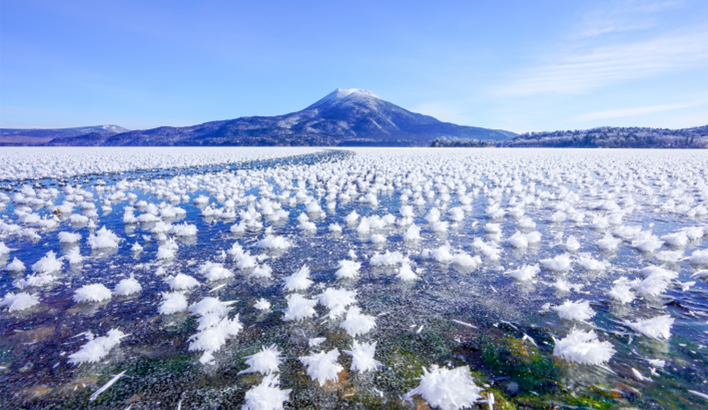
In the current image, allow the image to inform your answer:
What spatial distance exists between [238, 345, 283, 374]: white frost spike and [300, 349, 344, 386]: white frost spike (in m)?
0.36

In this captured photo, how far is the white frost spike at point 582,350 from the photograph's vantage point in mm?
4297

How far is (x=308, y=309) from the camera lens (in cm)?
557

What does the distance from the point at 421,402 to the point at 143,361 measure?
3737 millimetres

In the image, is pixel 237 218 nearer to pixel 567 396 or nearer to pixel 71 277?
pixel 71 277

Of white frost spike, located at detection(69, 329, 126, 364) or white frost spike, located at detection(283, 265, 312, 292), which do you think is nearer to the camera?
white frost spike, located at detection(69, 329, 126, 364)

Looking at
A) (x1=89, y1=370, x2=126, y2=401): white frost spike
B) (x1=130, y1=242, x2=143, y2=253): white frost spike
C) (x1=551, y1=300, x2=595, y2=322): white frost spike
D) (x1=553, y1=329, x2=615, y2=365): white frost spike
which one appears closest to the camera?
(x1=89, y1=370, x2=126, y2=401): white frost spike

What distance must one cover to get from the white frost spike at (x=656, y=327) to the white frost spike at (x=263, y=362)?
5.45 metres

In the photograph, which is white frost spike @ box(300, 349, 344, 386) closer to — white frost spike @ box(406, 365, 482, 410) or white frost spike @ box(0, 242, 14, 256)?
white frost spike @ box(406, 365, 482, 410)

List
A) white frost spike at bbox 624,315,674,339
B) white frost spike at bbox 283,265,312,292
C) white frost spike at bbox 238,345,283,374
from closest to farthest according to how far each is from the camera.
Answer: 1. white frost spike at bbox 238,345,283,374
2. white frost spike at bbox 624,315,674,339
3. white frost spike at bbox 283,265,312,292

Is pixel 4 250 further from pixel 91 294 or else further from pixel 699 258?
Result: pixel 699 258

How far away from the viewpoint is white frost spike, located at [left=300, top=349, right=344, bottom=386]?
4.05 metres

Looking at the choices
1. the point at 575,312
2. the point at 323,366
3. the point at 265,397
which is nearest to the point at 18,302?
the point at 265,397

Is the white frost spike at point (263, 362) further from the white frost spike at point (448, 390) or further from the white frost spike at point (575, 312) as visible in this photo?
the white frost spike at point (575, 312)

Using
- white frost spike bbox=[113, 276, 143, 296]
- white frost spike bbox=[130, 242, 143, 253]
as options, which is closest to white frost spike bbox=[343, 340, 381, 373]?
white frost spike bbox=[113, 276, 143, 296]
